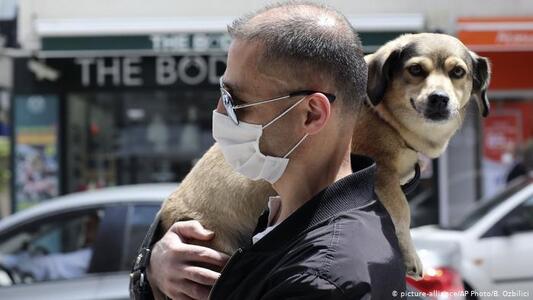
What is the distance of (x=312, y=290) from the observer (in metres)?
1.47

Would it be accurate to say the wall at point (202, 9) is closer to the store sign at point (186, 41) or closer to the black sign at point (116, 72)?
the black sign at point (116, 72)

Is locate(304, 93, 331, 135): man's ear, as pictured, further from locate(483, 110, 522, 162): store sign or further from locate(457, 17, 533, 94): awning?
locate(483, 110, 522, 162): store sign

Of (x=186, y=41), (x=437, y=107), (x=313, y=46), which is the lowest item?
(x=186, y=41)

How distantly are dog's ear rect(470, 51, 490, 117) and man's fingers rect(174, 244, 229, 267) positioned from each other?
93 cm

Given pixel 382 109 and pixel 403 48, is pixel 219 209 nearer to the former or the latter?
pixel 382 109

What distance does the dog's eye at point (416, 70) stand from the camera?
211cm

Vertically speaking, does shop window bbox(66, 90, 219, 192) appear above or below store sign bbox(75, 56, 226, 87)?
below

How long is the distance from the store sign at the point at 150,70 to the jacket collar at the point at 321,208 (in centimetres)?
853

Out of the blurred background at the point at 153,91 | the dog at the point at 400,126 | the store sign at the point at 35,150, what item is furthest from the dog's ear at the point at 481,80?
the store sign at the point at 35,150

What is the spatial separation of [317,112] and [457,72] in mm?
661

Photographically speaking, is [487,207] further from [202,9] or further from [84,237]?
[202,9]

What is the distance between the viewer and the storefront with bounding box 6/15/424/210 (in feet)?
31.6

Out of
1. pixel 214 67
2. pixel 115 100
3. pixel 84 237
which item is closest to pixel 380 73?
pixel 84 237

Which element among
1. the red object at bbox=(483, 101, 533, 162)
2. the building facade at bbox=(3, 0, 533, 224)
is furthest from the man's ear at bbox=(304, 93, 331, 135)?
the red object at bbox=(483, 101, 533, 162)
